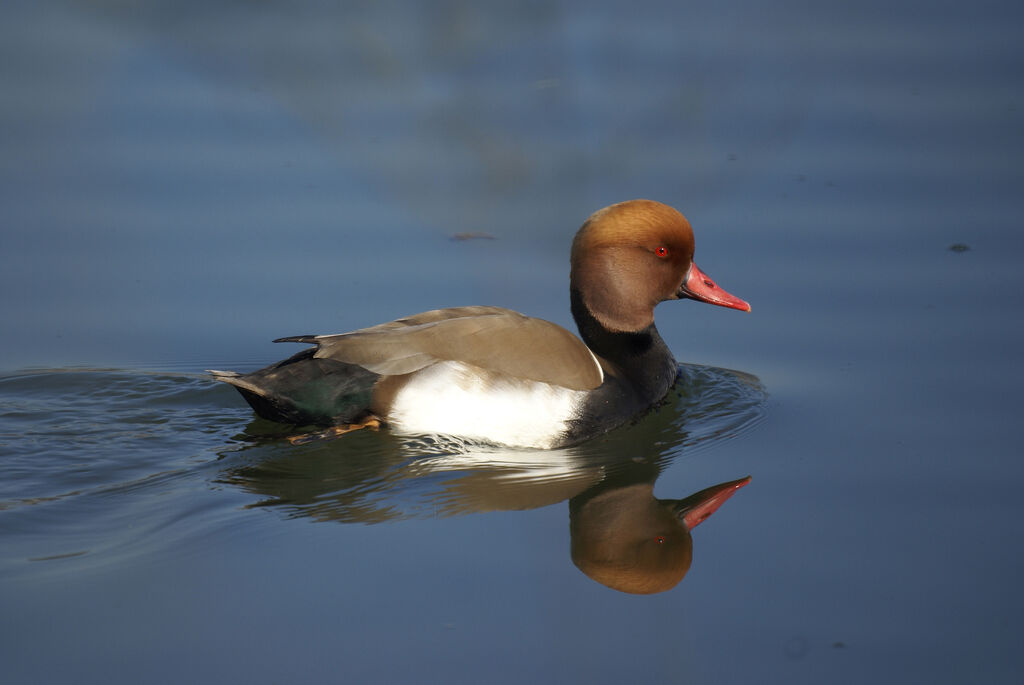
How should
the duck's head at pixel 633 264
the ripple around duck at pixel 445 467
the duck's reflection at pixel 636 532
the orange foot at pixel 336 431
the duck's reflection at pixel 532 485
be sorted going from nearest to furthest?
the duck's reflection at pixel 636 532 → the duck's reflection at pixel 532 485 → the ripple around duck at pixel 445 467 → the orange foot at pixel 336 431 → the duck's head at pixel 633 264

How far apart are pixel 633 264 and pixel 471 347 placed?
1.04 m

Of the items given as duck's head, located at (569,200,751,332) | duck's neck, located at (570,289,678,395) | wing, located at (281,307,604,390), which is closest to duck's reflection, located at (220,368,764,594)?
duck's neck, located at (570,289,678,395)

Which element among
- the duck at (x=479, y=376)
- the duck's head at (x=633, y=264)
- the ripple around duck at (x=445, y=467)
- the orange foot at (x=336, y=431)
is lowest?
the ripple around duck at (x=445, y=467)

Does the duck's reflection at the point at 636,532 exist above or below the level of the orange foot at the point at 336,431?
below

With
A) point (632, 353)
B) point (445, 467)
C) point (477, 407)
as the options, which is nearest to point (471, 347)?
point (477, 407)

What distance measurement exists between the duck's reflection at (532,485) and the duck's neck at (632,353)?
249mm

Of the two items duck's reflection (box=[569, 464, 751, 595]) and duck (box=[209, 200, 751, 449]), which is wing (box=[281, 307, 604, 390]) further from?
duck's reflection (box=[569, 464, 751, 595])

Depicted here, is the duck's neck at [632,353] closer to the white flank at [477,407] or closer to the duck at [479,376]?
the duck at [479,376]

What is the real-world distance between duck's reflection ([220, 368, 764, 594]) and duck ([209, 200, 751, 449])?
0.10 meters

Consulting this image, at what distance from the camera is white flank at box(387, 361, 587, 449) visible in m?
5.21

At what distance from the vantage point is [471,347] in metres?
5.30

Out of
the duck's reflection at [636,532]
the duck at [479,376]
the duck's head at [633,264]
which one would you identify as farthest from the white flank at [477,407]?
the duck's head at [633,264]

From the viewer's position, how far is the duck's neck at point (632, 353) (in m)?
5.78

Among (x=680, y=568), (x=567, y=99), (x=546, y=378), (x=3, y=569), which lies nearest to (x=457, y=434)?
(x=546, y=378)
